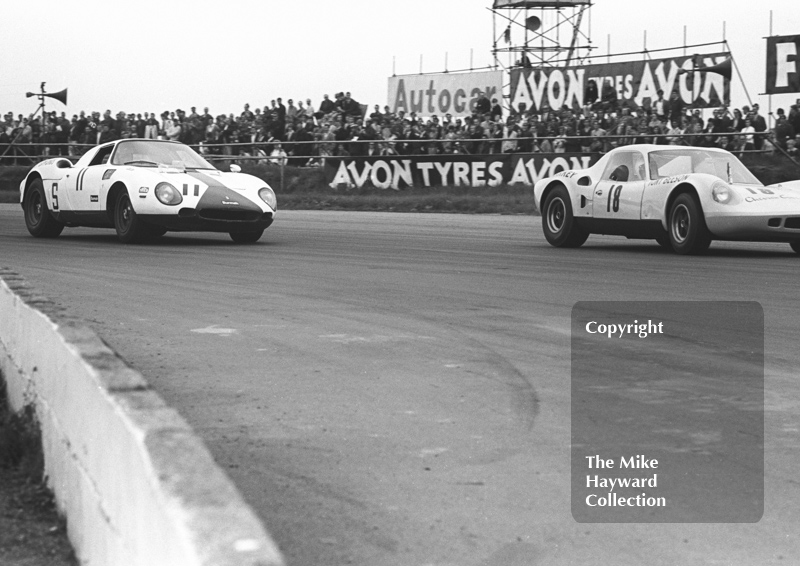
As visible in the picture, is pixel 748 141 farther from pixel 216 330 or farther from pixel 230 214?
pixel 216 330

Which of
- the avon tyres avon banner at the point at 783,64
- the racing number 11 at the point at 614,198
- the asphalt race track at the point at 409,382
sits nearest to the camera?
the asphalt race track at the point at 409,382

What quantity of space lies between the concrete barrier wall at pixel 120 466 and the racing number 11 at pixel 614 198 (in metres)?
9.22

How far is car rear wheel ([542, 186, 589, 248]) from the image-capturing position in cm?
1318

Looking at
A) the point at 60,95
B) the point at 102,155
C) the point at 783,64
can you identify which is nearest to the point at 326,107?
the point at 60,95

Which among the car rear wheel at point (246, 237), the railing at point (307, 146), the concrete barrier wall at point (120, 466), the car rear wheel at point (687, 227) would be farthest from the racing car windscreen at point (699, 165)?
the concrete barrier wall at point (120, 466)

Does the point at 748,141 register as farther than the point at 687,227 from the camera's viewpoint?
Yes

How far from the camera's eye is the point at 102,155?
13742mm

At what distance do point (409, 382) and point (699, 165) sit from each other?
8014mm

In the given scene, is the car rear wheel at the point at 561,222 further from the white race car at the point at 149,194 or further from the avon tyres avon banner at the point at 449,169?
the avon tyres avon banner at the point at 449,169

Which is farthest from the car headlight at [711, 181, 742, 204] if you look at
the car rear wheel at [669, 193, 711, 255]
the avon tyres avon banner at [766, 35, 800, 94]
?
the avon tyres avon banner at [766, 35, 800, 94]

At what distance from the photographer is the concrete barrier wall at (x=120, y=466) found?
5.67 feet

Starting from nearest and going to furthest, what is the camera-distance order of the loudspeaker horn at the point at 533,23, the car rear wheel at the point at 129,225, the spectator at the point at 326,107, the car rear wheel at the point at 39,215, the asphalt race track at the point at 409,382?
1. the asphalt race track at the point at 409,382
2. the car rear wheel at the point at 129,225
3. the car rear wheel at the point at 39,215
4. the spectator at the point at 326,107
5. the loudspeaker horn at the point at 533,23

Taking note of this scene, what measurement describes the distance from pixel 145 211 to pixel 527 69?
20828mm

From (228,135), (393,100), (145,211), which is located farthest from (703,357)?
(393,100)
